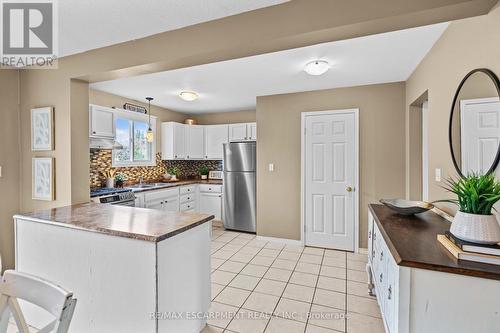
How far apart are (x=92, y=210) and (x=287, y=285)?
6.66 ft

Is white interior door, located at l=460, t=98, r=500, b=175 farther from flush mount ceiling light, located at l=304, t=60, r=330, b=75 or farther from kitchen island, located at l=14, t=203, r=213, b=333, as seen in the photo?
kitchen island, located at l=14, t=203, r=213, b=333

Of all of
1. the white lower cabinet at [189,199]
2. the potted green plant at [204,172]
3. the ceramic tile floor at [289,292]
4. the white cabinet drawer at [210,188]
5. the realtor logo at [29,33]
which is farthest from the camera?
the potted green plant at [204,172]

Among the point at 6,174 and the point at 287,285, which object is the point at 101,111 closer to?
the point at 6,174

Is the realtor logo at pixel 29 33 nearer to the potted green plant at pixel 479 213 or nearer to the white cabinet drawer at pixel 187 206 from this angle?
the potted green plant at pixel 479 213

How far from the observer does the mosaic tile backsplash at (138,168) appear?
382 centimetres

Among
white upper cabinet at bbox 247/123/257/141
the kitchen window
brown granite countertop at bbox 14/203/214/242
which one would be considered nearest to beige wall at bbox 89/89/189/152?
the kitchen window

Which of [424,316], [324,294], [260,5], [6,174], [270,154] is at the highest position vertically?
[260,5]

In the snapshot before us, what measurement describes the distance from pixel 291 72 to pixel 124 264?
101 inches

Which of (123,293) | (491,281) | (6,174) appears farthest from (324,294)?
(6,174)

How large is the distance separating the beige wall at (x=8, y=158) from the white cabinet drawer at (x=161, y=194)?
151 centimetres

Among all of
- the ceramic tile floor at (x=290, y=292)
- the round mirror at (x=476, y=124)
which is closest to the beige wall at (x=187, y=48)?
the round mirror at (x=476, y=124)

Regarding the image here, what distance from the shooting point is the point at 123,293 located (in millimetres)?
1611

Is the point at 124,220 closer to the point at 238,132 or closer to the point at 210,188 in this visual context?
the point at 210,188

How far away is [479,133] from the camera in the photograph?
1543 millimetres
